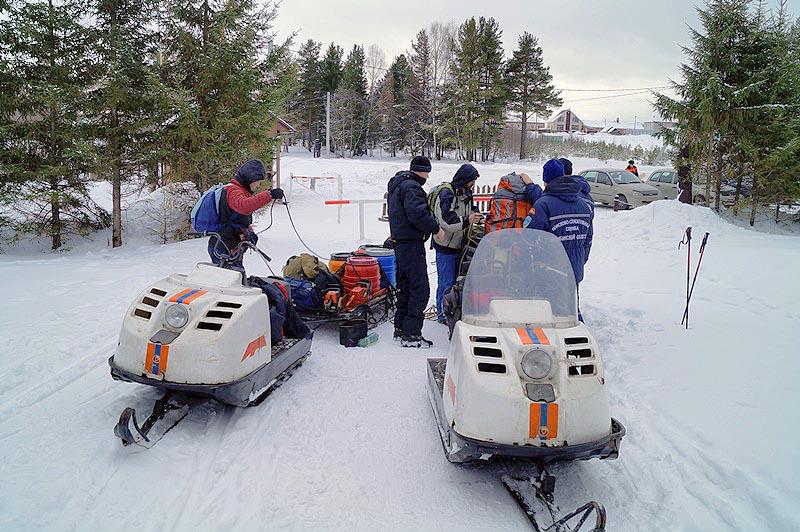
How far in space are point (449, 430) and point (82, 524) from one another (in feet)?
6.70

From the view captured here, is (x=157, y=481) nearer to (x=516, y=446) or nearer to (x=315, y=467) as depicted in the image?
(x=315, y=467)

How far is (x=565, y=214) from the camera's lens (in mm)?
4852

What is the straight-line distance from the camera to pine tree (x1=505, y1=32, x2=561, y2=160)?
36781mm

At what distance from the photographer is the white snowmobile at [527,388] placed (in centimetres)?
274

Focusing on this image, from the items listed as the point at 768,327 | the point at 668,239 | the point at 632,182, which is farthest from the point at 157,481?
the point at 632,182

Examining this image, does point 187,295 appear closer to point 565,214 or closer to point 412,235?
point 412,235

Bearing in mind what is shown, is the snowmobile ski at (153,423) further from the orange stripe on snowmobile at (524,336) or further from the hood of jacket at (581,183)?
the hood of jacket at (581,183)

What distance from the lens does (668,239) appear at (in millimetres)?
11109

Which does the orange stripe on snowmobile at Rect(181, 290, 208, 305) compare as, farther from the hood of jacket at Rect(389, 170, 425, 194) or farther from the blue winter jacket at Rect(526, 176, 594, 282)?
the blue winter jacket at Rect(526, 176, 594, 282)

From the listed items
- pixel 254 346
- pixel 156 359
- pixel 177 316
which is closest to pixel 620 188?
pixel 254 346

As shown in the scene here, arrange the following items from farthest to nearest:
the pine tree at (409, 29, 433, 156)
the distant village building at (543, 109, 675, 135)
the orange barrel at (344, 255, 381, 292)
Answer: the distant village building at (543, 109, 675, 135), the pine tree at (409, 29, 433, 156), the orange barrel at (344, 255, 381, 292)

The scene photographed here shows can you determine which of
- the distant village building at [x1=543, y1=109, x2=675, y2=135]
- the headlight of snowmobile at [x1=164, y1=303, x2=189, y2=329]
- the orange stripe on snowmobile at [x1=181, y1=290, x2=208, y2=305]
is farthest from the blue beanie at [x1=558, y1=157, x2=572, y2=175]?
the distant village building at [x1=543, y1=109, x2=675, y2=135]

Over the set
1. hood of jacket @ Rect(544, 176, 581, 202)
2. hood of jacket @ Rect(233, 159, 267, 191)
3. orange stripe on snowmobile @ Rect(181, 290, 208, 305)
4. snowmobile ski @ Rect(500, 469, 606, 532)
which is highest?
hood of jacket @ Rect(233, 159, 267, 191)

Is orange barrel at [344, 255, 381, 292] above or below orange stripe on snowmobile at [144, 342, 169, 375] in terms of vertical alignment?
above
